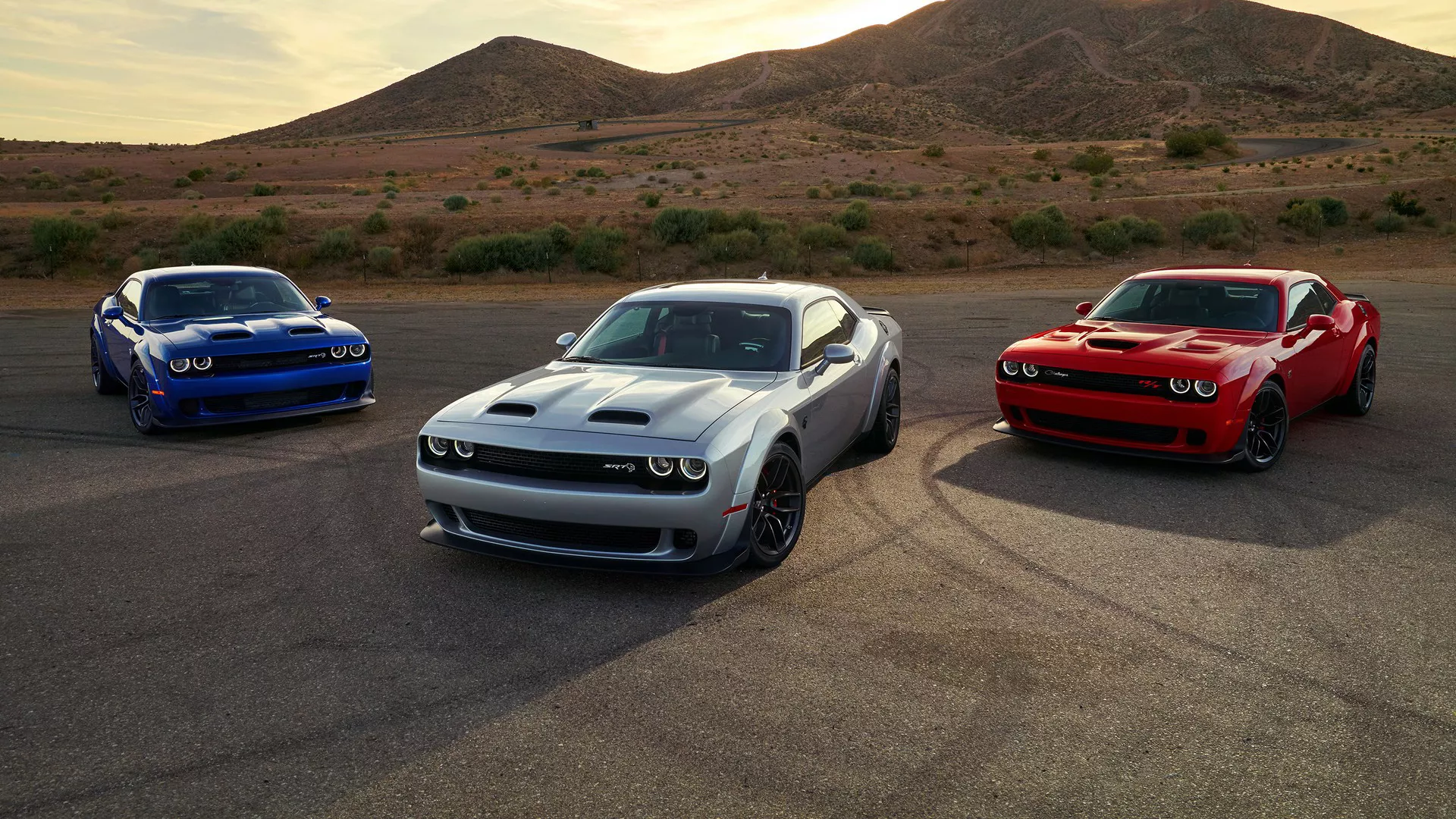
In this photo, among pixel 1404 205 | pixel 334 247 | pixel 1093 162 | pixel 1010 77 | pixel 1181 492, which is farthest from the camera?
pixel 1010 77

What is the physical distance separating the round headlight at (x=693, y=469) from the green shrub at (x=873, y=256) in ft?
88.2

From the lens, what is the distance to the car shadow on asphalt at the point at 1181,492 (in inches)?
245

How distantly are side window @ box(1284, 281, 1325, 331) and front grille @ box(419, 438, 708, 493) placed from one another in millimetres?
5714

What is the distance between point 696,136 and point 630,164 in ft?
93.5

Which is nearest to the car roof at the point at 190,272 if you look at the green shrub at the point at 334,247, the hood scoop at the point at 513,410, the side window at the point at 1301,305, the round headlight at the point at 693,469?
the hood scoop at the point at 513,410

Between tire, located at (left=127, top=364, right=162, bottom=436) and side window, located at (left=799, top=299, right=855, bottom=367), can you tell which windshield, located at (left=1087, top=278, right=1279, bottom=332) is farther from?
tire, located at (left=127, top=364, right=162, bottom=436)

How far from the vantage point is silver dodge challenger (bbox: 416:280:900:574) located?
4.93 metres

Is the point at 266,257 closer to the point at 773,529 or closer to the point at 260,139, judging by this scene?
the point at 773,529

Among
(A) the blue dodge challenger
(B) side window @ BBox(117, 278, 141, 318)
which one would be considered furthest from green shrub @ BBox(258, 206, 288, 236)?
(A) the blue dodge challenger

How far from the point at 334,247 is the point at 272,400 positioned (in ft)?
79.7

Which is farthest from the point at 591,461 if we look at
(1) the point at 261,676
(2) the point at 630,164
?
(2) the point at 630,164

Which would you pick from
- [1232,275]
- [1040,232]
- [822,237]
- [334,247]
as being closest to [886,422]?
[1232,275]

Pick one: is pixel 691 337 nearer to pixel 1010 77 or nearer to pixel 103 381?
pixel 103 381

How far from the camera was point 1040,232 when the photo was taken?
111 ft
